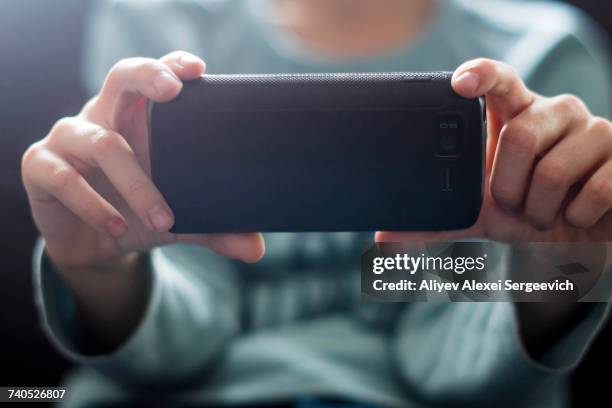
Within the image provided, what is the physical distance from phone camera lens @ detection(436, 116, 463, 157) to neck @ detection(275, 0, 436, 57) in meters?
0.28

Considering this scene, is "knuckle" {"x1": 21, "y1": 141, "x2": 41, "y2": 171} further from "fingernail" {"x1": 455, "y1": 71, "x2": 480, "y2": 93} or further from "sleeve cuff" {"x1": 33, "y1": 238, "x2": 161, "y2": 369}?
"fingernail" {"x1": 455, "y1": 71, "x2": 480, "y2": 93}

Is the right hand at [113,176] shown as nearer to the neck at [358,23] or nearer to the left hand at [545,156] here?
the left hand at [545,156]

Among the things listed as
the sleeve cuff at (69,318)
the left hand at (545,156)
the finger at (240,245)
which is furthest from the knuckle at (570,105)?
the sleeve cuff at (69,318)

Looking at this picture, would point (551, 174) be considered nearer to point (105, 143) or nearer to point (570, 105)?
point (570, 105)

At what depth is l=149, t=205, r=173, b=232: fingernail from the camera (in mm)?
367

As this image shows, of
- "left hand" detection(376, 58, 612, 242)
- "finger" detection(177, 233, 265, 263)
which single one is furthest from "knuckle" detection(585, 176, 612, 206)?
"finger" detection(177, 233, 265, 263)

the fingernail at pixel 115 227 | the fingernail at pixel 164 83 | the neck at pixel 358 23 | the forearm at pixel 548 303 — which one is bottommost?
the forearm at pixel 548 303

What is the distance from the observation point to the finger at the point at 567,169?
0.36 metres

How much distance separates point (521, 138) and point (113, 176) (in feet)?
0.75

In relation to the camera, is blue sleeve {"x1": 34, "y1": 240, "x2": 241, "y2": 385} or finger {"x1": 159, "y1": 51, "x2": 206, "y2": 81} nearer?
finger {"x1": 159, "y1": 51, "x2": 206, "y2": 81}

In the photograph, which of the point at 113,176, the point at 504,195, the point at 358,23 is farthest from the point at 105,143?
the point at 358,23

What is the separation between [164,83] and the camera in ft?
1.15

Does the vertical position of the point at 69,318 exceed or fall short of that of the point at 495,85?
it falls short

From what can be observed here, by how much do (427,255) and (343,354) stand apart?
17cm
